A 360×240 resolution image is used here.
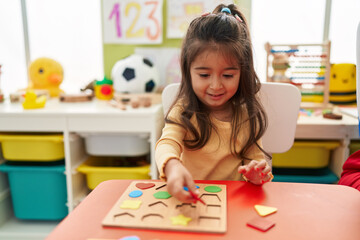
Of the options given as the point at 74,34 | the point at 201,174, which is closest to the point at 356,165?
the point at 201,174

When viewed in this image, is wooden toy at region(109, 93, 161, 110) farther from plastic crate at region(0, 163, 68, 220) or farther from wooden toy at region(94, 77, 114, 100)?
plastic crate at region(0, 163, 68, 220)

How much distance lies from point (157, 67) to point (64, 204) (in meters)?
0.88

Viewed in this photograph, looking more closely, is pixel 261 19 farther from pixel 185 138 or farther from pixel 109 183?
pixel 109 183

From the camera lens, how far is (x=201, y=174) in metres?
0.88

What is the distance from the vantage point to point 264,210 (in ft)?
1.62

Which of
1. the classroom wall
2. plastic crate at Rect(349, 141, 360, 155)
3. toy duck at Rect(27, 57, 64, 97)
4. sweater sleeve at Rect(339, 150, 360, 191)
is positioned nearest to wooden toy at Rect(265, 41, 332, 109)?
plastic crate at Rect(349, 141, 360, 155)

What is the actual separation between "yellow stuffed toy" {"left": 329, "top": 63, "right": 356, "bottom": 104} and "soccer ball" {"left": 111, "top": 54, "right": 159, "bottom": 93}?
93 cm

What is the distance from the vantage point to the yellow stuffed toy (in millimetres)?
1585

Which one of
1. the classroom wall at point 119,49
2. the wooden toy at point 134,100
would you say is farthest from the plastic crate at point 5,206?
the classroom wall at point 119,49

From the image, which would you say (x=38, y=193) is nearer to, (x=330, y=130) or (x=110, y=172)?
(x=110, y=172)

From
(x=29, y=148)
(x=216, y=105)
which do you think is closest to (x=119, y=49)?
(x=29, y=148)

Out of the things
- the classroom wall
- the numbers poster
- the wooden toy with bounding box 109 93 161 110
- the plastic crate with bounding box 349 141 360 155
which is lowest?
the plastic crate with bounding box 349 141 360 155

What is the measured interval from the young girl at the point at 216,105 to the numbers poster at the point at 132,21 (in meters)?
0.90

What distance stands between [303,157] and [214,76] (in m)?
0.86
